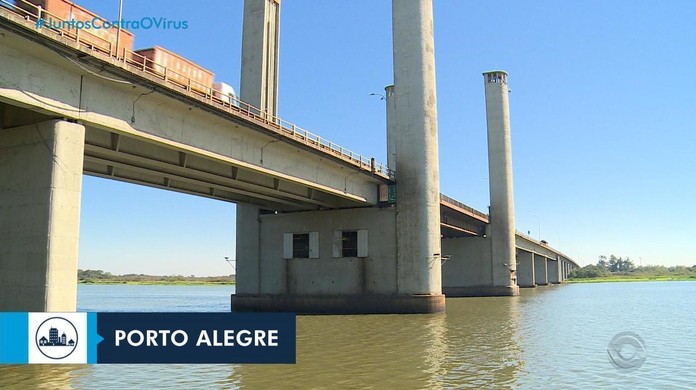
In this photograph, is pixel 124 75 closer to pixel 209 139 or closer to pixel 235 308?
pixel 209 139

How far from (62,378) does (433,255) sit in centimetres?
3402

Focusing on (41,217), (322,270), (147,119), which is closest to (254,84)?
(322,270)

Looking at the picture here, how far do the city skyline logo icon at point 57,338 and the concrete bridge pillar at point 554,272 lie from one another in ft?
530

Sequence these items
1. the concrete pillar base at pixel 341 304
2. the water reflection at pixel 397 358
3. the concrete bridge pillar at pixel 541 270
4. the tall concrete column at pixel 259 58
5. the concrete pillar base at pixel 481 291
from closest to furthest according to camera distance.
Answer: the water reflection at pixel 397 358, the concrete pillar base at pixel 341 304, the tall concrete column at pixel 259 58, the concrete pillar base at pixel 481 291, the concrete bridge pillar at pixel 541 270

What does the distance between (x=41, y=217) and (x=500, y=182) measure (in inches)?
3020

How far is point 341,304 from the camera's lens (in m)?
48.8

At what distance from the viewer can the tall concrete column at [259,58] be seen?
5378 cm

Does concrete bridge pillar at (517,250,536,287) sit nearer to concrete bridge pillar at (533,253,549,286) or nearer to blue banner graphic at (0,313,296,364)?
concrete bridge pillar at (533,253,549,286)

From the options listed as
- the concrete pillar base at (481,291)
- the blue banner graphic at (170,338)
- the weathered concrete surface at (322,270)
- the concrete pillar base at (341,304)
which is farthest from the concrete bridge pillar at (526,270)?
the blue banner graphic at (170,338)

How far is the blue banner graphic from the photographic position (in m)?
12.1

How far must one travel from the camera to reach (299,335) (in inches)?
1177

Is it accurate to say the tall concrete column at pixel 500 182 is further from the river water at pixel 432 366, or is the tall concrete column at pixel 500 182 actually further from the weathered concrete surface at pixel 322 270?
the river water at pixel 432 366

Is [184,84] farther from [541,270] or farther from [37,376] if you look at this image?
[541,270]

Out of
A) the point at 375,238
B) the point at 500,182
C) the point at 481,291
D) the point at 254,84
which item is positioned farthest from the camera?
the point at 500,182
